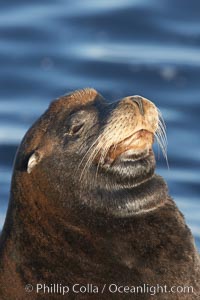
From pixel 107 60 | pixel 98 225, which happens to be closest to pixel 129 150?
pixel 98 225

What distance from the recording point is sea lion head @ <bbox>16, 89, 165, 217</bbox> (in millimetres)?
10312

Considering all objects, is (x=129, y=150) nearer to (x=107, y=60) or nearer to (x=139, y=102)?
(x=139, y=102)

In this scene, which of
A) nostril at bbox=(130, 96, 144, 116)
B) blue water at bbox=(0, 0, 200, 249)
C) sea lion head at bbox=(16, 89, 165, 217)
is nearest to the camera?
sea lion head at bbox=(16, 89, 165, 217)

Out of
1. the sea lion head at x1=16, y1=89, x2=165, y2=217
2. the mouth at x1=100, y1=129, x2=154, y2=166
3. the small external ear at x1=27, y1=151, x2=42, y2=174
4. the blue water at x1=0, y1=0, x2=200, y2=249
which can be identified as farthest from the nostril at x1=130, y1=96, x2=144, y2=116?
the blue water at x1=0, y1=0, x2=200, y2=249

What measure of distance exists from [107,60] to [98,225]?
949 centimetres

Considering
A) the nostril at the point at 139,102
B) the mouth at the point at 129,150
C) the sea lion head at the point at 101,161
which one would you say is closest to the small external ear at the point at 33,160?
the sea lion head at the point at 101,161

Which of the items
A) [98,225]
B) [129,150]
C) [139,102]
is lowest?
[98,225]

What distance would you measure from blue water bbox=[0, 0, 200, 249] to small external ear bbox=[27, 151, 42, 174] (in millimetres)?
4938

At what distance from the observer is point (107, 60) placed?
1964cm

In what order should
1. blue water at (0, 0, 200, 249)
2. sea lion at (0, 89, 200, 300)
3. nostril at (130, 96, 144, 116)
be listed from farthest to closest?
blue water at (0, 0, 200, 249), nostril at (130, 96, 144, 116), sea lion at (0, 89, 200, 300)

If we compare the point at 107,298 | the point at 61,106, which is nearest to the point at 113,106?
the point at 61,106

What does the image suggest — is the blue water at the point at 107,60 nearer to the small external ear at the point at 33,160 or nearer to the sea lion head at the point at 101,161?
the sea lion head at the point at 101,161

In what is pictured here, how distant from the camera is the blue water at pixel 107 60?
16989 millimetres

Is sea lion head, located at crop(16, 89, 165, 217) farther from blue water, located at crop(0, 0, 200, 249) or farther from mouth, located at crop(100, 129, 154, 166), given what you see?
blue water, located at crop(0, 0, 200, 249)
